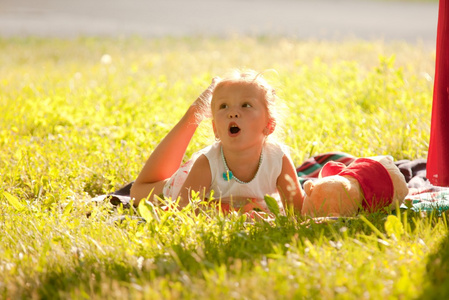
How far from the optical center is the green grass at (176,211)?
219 centimetres

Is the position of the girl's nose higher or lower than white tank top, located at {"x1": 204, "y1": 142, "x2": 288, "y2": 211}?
higher

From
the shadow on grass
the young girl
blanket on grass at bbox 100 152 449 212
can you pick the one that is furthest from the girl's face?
the shadow on grass

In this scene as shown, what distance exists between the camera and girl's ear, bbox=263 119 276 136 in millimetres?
3346

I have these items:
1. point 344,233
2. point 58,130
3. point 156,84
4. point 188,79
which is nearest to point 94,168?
point 58,130

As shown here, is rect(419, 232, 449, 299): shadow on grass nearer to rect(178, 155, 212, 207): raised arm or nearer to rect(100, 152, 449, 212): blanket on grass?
rect(100, 152, 449, 212): blanket on grass

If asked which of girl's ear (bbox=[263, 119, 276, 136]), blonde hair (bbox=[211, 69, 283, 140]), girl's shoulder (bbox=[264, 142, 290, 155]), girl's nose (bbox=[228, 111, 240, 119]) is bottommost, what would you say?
girl's shoulder (bbox=[264, 142, 290, 155])

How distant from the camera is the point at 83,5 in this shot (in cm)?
1861

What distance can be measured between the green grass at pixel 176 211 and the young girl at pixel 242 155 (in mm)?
277

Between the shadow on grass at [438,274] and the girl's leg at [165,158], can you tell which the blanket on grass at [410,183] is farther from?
the shadow on grass at [438,274]

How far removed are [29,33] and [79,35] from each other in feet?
4.29

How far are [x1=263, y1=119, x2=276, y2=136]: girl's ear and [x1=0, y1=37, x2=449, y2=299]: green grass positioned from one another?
33 cm

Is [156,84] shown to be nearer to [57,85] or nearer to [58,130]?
[57,85]

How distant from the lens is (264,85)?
3299 millimetres

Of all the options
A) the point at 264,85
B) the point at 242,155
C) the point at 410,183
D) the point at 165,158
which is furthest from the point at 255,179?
the point at 410,183
